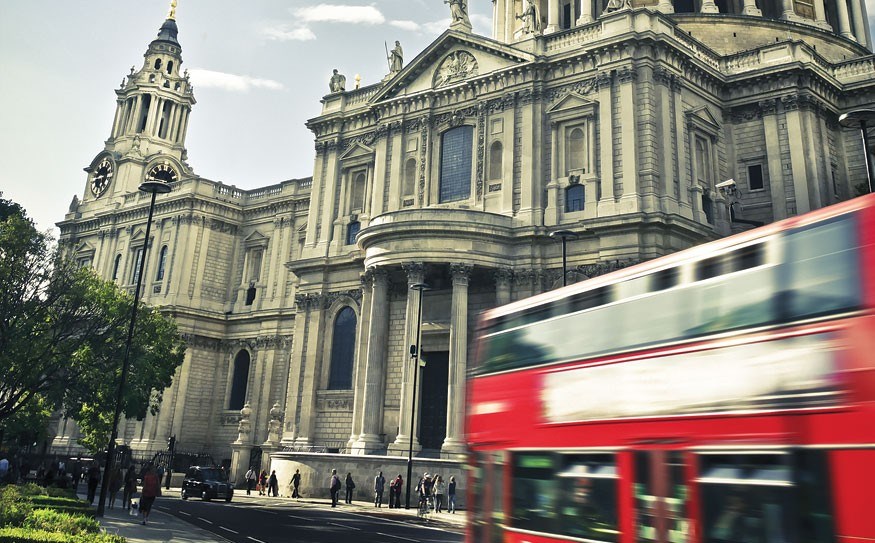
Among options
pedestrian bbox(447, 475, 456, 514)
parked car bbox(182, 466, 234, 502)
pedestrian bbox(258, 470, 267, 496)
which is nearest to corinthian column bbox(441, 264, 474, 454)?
pedestrian bbox(447, 475, 456, 514)

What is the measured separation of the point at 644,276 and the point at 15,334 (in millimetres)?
29204

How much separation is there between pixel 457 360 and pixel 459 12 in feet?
64.7

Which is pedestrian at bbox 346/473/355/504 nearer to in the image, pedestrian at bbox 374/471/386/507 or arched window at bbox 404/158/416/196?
pedestrian at bbox 374/471/386/507

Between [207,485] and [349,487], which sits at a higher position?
[349,487]

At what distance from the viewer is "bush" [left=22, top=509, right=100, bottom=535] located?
45.4ft

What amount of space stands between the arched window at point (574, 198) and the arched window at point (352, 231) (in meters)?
13.0

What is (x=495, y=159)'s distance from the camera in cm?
3922

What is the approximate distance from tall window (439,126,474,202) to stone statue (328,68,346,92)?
1002 cm

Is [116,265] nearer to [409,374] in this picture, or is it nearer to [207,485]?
[207,485]

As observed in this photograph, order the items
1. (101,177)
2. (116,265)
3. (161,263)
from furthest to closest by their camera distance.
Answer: (101,177)
(116,265)
(161,263)

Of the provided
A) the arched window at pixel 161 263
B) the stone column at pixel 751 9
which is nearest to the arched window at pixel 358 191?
the arched window at pixel 161 263

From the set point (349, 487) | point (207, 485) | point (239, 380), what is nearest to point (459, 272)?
point (349, 487)

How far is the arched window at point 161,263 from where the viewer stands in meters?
59.4

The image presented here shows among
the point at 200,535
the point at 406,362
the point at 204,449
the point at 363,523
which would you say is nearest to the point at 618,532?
the point at 200,535
